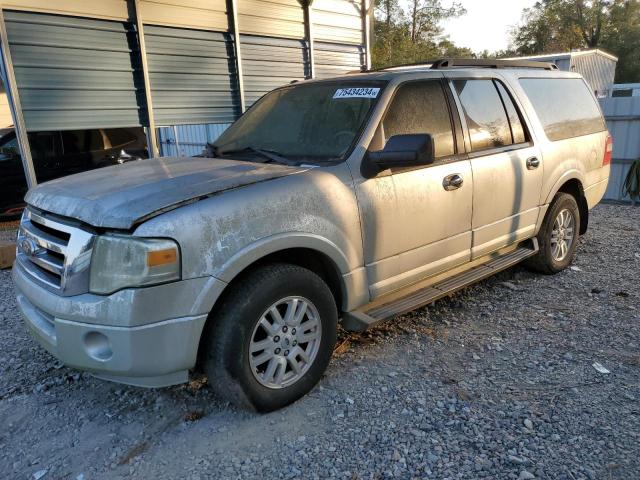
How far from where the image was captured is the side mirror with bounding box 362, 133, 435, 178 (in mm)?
2971

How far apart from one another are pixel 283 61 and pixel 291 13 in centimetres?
75

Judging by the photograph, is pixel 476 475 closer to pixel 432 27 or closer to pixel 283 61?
pixel 283 61

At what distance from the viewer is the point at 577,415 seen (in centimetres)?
279

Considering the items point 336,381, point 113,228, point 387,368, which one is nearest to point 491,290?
point 387,368

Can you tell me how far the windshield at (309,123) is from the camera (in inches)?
132

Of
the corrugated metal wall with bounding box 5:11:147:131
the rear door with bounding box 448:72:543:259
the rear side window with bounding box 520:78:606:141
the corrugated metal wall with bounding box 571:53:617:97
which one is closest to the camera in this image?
the rear door with bounding box 448:72:543:259

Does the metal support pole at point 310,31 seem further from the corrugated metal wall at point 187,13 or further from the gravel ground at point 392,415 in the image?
the gravel ground at point 392,415

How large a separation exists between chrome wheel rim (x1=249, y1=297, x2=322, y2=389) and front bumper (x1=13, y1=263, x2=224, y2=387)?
373 mm

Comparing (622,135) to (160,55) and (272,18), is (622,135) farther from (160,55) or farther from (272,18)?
(160,55)

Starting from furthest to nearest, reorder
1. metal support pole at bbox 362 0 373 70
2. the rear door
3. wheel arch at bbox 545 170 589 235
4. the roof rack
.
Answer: metal support pole at bbox 362 0 373 70 < wheel arch at bbox 545 170 589 235 < the roof rack < the rear door

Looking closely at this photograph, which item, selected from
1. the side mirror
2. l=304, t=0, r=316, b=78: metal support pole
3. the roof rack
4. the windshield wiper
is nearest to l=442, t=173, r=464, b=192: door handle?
the side mirror

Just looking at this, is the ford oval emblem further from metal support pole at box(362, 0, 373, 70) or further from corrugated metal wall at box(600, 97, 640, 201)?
corrugated metal wall at box(600, 97, 640, 201)

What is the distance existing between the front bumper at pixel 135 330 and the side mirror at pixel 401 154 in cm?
125

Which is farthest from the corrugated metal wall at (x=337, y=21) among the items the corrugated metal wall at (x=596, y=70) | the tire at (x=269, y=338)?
the corrugated metal wall at (x=596, y=70)
